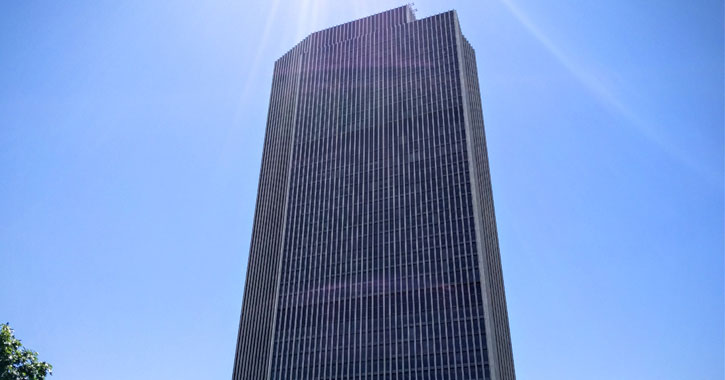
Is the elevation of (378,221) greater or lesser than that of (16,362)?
greater

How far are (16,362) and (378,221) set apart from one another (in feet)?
243

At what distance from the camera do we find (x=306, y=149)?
443 ft

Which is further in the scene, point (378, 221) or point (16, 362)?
point (378, 221)

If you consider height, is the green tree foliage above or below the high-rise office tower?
below

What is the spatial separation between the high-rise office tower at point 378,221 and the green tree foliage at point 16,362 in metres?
57.9

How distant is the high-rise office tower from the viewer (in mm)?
100562

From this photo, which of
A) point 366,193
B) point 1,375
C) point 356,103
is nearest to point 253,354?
point 366,193

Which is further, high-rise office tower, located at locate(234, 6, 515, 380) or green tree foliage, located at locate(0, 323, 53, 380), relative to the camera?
high-rise office tower, located at locate(234, 6, 515, 380)

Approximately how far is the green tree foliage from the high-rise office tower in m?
57.9

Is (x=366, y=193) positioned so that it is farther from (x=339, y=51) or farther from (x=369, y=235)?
(x=339, y=51)

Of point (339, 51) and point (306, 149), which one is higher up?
point (339, 51)

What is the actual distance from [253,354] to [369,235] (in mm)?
32312

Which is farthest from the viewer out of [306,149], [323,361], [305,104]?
[305,104]

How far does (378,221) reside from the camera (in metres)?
116
